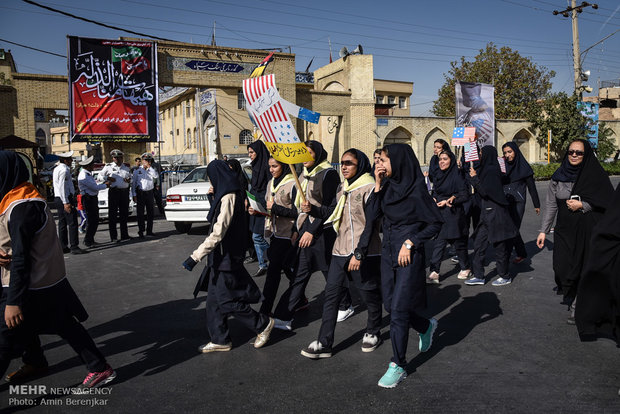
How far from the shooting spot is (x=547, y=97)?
32.6 m

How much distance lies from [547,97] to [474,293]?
3116 cm

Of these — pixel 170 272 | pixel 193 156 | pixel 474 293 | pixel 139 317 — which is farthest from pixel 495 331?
pixel 193 156

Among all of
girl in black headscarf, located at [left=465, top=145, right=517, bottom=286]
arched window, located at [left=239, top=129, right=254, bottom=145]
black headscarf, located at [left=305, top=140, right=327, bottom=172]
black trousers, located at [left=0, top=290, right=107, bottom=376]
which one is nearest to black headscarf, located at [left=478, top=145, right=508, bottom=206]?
girl in black headscarf, located at [left=465, top=145, right=517, bottom=286]

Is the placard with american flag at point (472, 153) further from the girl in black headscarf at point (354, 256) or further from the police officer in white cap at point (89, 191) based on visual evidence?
the police officer in white cap at point (89, 191)

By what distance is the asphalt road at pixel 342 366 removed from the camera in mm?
3314

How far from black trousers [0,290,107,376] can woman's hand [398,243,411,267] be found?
2.36 m

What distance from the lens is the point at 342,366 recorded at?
12.8 feet

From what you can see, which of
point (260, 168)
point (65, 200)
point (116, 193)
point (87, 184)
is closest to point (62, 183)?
point (65, 200)

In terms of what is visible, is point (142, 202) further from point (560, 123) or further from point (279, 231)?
point (560, 123)

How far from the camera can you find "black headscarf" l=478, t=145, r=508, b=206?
6617 millimetres

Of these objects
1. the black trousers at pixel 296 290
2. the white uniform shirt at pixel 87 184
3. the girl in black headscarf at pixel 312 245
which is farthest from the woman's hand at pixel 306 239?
the white uniform shirt at pixel 87 184

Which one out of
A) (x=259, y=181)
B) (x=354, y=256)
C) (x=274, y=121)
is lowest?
(x=354, y=256)

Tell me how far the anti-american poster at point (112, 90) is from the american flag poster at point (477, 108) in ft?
63.9

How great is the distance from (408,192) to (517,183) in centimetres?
433
